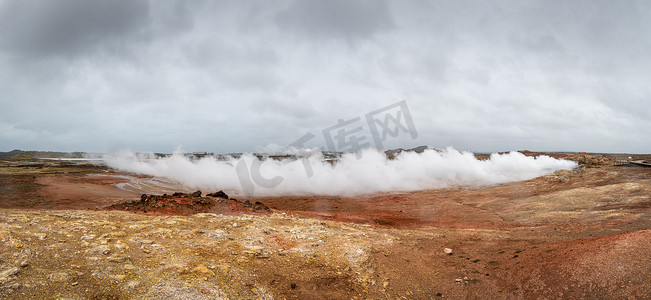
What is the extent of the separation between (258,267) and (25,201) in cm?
2611

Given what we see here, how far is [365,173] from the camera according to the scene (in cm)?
4584

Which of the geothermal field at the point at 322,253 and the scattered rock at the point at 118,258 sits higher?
the scattered rock at the point at 118,258

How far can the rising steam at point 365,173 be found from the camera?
42.4m

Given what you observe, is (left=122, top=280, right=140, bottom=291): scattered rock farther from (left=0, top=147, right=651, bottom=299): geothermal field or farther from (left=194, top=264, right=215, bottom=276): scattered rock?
(left=194, top=264, right=215, bottom=276): scattered rock

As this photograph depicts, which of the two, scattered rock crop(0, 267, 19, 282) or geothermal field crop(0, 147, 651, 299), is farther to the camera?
A: geothermal field crop(0, 147, 651, 299)

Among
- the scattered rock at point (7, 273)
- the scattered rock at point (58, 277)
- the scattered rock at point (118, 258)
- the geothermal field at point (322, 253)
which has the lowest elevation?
the geothermal field at point (322, 253)

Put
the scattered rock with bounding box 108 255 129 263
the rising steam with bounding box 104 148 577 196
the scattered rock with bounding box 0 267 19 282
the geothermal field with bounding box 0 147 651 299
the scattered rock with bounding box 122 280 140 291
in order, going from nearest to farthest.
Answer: the scattered rock with bounding box 0 267 19 282, the scattered rock with bounding box 122 280 140 291, the geothermal field with bounding box 0 147 651 299, the scattered rock with bounding box 108 255 129 263, the rising steam with bounding box 104 148 577 196

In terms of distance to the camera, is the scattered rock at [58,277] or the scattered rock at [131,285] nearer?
the scattered rock at [58,277]

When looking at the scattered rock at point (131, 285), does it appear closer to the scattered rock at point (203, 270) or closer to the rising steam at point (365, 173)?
the scattered rock at point (203, 270)

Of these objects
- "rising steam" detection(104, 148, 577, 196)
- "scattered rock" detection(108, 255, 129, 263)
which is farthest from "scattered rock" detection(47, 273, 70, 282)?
"rising steam" detection(104, 148, 577, 196)

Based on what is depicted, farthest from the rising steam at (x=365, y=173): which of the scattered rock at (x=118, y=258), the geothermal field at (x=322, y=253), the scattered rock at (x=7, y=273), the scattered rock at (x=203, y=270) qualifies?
the scattered rock at (x=7, y=273)

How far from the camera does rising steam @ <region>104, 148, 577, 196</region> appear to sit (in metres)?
42.4

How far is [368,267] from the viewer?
1008 cm

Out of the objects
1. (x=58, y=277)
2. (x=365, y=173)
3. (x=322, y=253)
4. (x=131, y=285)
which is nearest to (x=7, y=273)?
(x=58, y=277)
